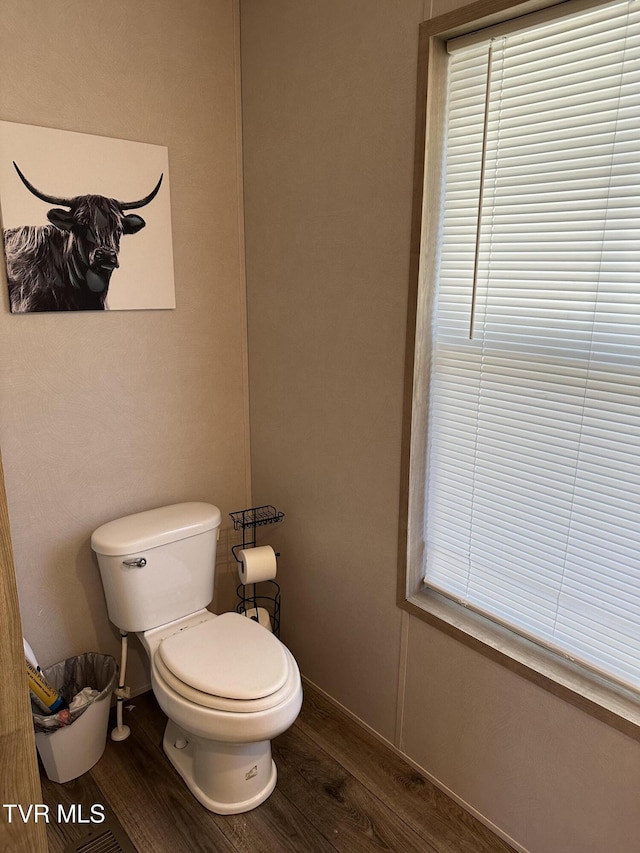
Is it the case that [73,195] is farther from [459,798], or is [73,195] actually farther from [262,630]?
[459,798]

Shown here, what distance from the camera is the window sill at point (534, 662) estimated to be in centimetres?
146

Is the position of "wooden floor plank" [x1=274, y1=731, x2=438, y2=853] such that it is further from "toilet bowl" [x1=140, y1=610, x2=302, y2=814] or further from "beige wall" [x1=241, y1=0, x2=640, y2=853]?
"beige wall" [x1=241, y1=0, x2=640, y2=853]

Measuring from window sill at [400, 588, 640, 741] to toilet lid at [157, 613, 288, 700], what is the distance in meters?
0.45

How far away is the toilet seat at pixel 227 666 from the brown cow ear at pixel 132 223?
1.33 meters

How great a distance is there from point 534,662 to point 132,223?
1805mm

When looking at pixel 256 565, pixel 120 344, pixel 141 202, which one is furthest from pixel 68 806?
pixel 141 202

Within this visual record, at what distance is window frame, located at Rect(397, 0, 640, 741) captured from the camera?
147cm

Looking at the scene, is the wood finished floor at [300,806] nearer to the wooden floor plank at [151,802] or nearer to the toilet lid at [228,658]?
the wooden floor plank at [151,802]

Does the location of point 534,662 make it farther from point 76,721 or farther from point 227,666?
point 76,721

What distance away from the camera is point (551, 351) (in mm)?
1516

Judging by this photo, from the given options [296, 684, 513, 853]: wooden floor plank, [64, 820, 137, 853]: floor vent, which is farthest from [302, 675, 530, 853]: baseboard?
[64, 820, 137, 853]: floor vent

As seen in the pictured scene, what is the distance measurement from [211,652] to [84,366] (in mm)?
1005

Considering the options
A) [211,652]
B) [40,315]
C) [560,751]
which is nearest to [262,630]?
[211,652]

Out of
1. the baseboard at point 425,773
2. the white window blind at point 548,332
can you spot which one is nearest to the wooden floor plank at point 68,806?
the baseboard at point 425,773
